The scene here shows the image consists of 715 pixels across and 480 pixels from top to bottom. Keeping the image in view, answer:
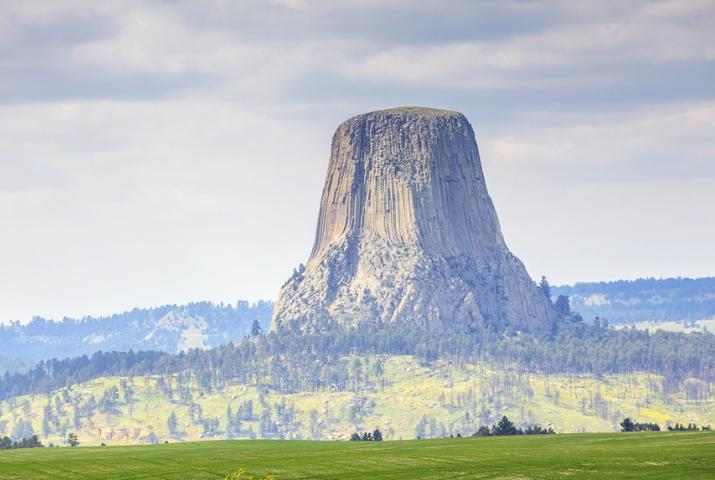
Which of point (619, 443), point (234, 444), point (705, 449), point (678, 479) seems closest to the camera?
point (678, 479)

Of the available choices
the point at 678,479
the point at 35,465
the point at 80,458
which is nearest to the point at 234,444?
the point at 80,458

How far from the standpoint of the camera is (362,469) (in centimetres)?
13162

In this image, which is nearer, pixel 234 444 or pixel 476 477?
pixel 476 477

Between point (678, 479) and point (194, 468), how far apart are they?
3677cm

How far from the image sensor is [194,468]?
12900 cm

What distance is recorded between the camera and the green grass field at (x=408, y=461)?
127 metres

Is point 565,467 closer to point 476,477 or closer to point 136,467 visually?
point 476,477

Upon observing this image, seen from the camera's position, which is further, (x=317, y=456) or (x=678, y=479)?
(x=317, y=456)

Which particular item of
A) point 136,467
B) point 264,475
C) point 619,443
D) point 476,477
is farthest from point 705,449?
point 136,467

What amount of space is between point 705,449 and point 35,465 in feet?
185

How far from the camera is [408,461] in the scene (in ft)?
452

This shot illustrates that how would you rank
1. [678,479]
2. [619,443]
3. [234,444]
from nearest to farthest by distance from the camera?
[678,479] → [619,443] → [234,444]

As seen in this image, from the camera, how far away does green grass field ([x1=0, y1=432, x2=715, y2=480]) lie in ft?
417

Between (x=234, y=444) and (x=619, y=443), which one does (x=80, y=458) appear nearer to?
(x=234, y=444)
